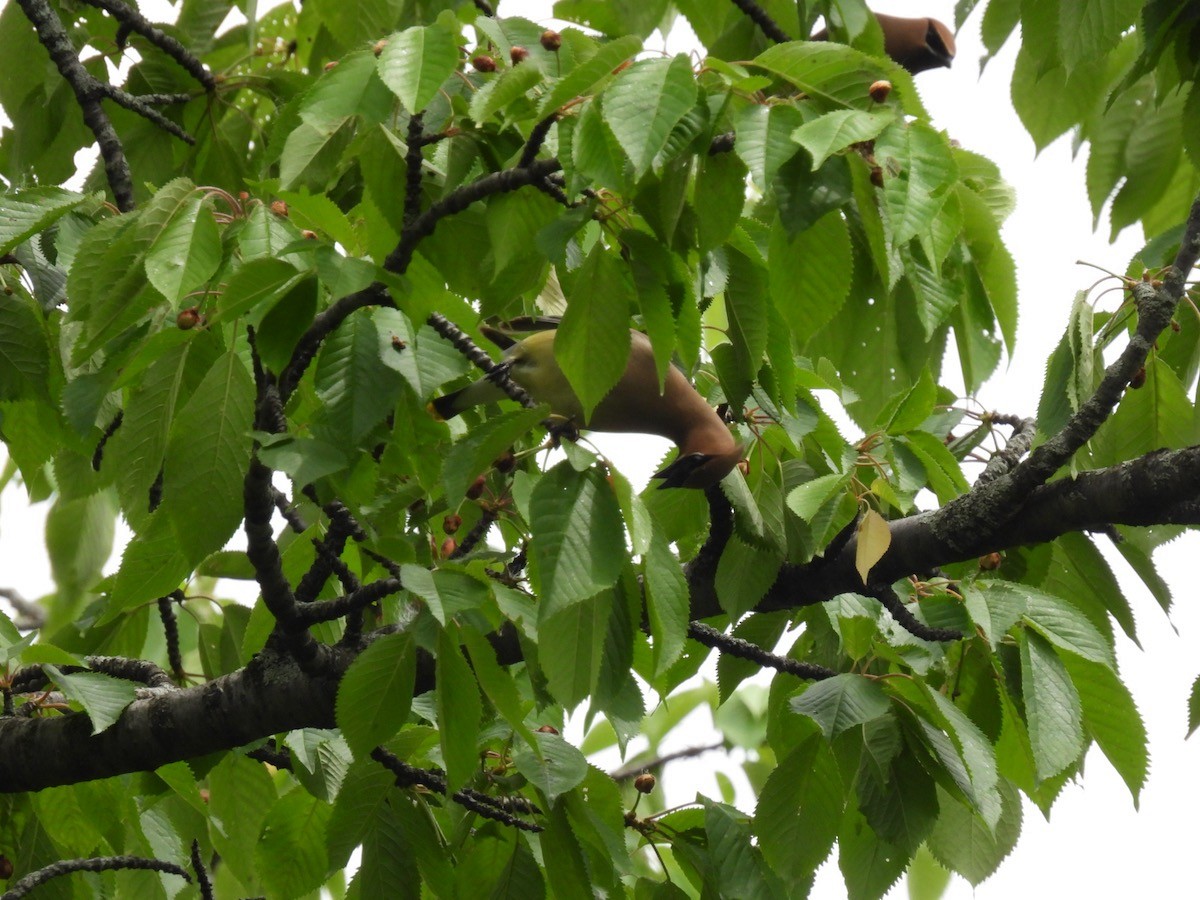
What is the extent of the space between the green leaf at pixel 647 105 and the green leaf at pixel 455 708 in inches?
27.7

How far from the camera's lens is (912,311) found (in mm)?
2760

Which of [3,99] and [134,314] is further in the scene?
[3,99]

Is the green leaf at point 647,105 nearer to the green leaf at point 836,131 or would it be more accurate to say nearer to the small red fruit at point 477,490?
the green leaf at point 836,131

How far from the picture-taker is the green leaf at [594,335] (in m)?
1.78

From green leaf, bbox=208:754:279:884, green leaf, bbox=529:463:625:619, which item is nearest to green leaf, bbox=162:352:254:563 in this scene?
green leaf, bbox=529:463:625:619

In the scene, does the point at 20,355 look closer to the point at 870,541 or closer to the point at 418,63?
the point at 418,63

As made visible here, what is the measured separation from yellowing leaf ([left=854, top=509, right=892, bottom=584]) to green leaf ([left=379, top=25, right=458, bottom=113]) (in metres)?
0.95

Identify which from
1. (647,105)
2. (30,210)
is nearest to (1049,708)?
(647,105)

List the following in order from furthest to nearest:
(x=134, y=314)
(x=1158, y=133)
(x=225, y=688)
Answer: (x=1158, y=133)
(x=225, y=688)
(x=134, y=314)

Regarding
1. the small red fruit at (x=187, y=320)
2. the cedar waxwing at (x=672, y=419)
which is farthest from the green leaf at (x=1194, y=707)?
the small red fruit at (x=187, y=320)

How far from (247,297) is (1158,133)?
2.67 meters

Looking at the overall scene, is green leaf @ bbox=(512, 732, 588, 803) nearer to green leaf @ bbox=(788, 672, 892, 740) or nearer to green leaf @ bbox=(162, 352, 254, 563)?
green leaf @ bbox=(788, 672, 892, 740)

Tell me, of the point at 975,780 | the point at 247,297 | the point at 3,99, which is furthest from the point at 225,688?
the point at 3,99

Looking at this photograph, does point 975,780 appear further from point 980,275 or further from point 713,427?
point 980,275
